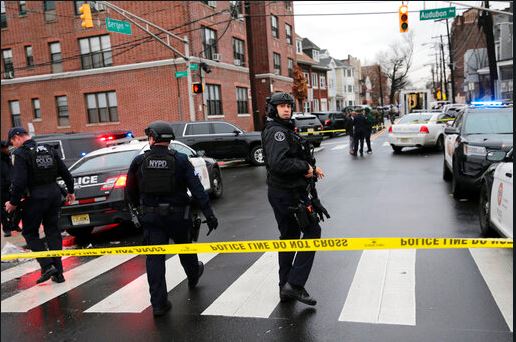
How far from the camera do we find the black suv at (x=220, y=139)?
17281 millimetres

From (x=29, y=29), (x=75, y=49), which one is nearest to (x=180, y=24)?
(x=75, y=49)

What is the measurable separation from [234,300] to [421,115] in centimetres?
1554

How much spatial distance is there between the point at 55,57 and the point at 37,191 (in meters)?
27.9

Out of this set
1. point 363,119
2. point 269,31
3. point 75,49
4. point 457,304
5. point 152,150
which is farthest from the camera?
point 269,31

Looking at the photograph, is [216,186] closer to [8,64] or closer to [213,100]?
[213,100]

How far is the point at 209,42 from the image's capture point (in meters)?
29.1

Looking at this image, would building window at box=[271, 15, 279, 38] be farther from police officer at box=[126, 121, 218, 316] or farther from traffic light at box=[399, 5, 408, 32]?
police officer at box=[126, 121, 218, 316]

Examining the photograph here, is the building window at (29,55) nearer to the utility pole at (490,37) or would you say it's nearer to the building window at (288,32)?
the building window at (288,32)

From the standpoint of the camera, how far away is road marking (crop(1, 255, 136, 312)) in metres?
5.18

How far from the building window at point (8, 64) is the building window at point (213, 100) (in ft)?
45.7

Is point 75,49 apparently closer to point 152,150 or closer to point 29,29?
point 29,29

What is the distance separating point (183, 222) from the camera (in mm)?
4664

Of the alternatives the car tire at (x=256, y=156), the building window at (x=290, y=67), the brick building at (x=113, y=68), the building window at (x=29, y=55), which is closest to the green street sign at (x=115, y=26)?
the car tire at (x=256, y=156)

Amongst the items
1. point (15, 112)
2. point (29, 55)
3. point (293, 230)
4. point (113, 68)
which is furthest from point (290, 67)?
point (293, 230)
